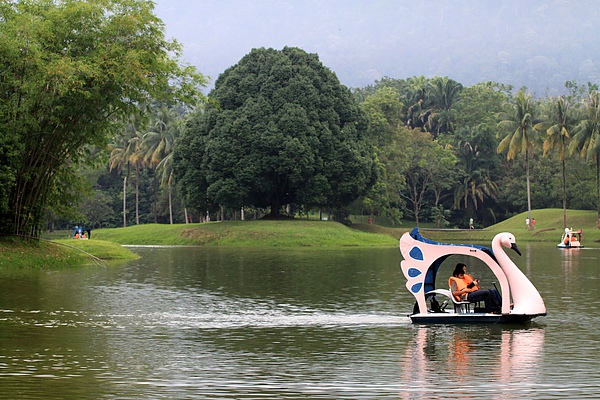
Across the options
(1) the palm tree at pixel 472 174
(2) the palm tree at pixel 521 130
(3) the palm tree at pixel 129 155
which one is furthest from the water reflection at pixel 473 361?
(1) the palm tree at pixel 472 174

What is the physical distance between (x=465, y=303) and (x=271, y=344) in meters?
5.36

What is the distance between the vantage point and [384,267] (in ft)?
134

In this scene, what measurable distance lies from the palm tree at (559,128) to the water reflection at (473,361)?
2630 inches


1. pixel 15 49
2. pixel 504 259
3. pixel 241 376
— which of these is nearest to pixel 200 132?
pixel 15 49

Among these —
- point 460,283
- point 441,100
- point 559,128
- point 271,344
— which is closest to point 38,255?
point 271,344

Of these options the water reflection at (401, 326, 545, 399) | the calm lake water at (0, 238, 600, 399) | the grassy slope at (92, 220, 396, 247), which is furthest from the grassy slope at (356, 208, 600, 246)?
the water reflection at (401, 326, 545, 399)

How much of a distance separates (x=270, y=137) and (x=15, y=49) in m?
39.1

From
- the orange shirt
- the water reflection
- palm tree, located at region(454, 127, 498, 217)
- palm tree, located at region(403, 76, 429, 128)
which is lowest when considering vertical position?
the water reflection

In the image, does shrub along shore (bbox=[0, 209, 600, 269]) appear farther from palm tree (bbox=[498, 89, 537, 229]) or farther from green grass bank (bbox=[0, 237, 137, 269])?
palm tree (bbox=[498, 89, 537, 229])

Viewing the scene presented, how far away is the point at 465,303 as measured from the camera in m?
20.4

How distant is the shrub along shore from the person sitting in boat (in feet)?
74.6

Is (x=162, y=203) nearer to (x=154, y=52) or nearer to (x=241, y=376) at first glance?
(x=154, y=52)

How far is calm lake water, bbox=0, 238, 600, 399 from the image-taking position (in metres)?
13.2

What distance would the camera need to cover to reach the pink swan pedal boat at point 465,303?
19.9m
